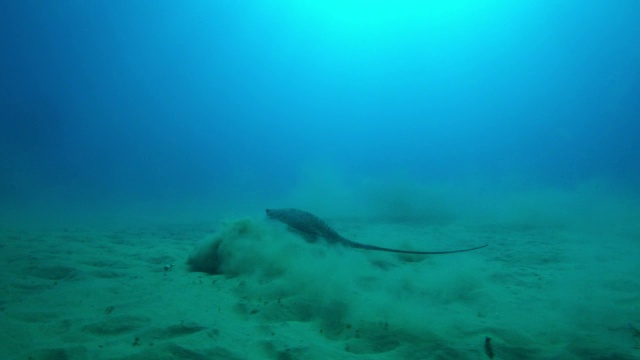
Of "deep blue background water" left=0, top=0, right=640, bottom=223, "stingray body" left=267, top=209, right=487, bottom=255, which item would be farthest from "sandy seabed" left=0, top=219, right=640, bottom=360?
"deep blue background water" left=0, top=0, right=640, bottom=223

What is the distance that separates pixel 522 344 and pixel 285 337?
73.3 inches

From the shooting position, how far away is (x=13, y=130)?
5416 centimetres

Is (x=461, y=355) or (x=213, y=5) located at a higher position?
(x=213, y=5)

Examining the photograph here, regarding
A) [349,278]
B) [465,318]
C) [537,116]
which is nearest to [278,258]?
[349,278]

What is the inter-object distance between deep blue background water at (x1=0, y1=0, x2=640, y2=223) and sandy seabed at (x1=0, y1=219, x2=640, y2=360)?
54.8 meters

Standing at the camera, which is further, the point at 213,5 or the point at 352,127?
the point at 352,127

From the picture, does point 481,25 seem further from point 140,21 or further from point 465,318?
point 465,318

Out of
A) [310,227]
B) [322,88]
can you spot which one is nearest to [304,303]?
[310,227]

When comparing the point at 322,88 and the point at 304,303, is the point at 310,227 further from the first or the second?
the point at 322,88

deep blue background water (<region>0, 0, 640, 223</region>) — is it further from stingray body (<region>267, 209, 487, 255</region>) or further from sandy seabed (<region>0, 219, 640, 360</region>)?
sandy seabed (<region>0, 219, 640, 360</region>)

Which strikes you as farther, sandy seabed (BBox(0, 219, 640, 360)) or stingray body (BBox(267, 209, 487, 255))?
stingray body (BBox(267, 209, 487, 255))

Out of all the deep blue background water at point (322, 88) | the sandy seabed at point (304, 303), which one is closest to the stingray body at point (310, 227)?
the sandy seabed at point (304, 303)

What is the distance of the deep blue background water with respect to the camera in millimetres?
67562

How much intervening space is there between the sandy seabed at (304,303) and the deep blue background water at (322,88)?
5479cm
